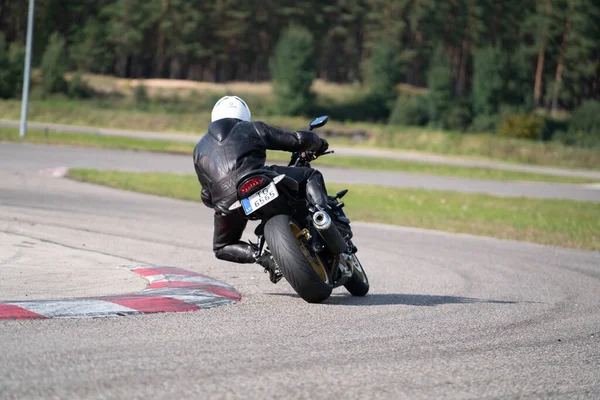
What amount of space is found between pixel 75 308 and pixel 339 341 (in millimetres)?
1794

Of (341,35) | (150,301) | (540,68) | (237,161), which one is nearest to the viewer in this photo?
(150,301)

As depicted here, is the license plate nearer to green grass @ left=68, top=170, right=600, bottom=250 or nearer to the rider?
the rider

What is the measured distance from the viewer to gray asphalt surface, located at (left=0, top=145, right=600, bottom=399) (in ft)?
14.8

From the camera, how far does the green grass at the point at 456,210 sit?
1719 cm

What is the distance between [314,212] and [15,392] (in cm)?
339

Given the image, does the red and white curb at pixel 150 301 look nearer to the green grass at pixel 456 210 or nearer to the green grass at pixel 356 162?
the green grass at pixel 456 210

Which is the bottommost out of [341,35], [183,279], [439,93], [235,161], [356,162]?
[356,162]

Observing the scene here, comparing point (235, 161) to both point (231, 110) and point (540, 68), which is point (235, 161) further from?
point (540, 68)

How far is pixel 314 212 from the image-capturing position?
7105 mm

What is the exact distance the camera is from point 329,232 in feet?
23.1

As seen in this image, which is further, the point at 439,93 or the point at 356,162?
the point at 439,93

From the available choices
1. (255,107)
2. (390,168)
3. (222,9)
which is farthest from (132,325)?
(222,9)

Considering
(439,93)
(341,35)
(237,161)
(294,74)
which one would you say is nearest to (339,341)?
(237,161)

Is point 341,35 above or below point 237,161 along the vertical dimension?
above
